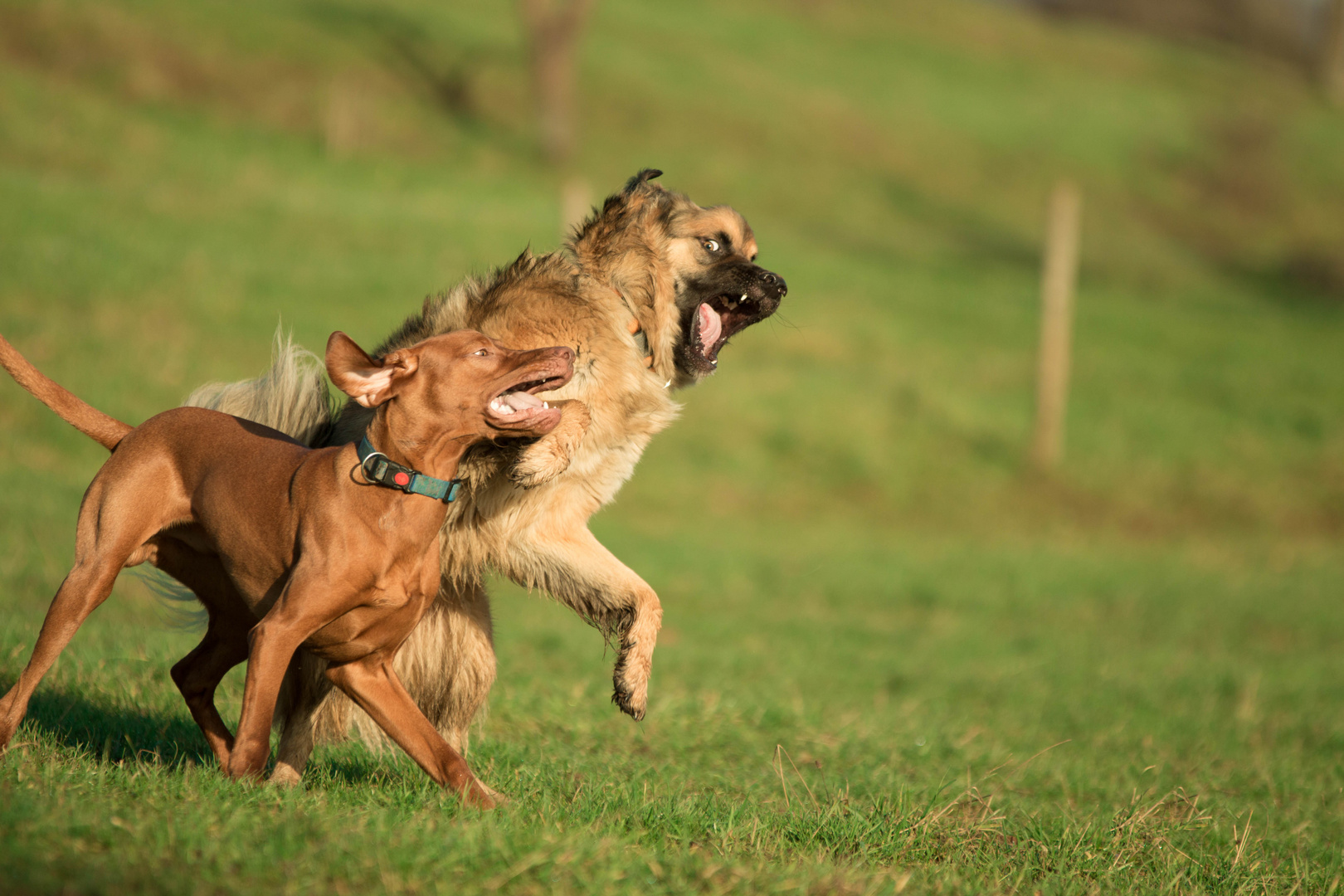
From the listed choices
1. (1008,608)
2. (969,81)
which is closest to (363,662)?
(1008,608)

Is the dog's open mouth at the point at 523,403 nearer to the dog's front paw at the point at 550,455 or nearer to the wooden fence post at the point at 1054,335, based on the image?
the dog's front paw at the point at 550,455

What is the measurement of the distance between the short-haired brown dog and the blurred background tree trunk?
1081 inches

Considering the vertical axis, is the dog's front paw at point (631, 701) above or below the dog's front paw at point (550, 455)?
below

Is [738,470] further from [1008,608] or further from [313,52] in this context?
[313,52]

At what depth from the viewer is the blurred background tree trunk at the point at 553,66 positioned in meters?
29.7

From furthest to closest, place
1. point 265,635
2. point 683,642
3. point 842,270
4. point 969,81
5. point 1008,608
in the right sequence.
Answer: point 969,81
point 842,270
point 1008,608
point 683,642
point 265,635

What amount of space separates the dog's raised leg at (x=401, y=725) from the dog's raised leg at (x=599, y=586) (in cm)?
101

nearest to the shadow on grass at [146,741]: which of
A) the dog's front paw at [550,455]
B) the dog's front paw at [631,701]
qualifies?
the dog's front paw at [631,701]

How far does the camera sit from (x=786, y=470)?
50.5 ft

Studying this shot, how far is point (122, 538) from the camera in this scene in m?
3.77

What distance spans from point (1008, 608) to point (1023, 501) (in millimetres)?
4158

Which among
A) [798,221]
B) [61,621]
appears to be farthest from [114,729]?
[798,221]

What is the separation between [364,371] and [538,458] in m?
0.90

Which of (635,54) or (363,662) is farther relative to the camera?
(635,54)
